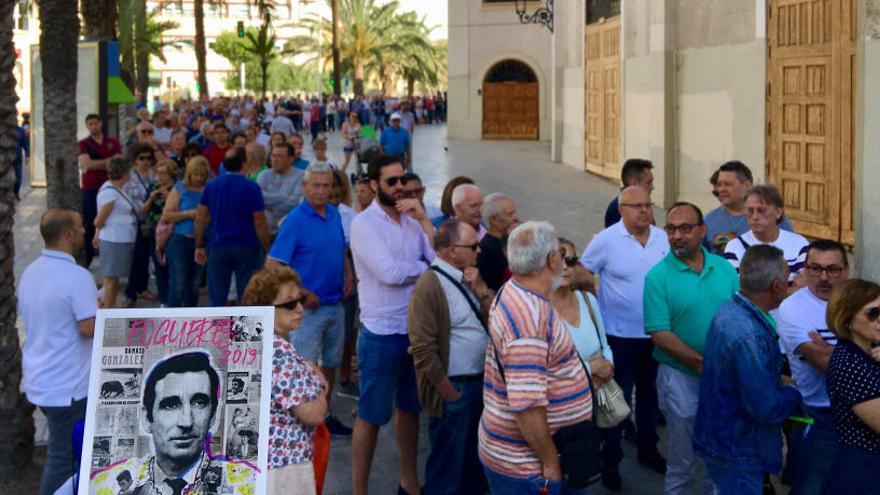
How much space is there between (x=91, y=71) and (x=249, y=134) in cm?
320

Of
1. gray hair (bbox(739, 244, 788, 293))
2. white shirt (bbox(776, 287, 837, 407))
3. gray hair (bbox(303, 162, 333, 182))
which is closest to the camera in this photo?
gray hair (bbox(739, 244, 788, 293))

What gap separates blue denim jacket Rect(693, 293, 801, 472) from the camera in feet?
16.2

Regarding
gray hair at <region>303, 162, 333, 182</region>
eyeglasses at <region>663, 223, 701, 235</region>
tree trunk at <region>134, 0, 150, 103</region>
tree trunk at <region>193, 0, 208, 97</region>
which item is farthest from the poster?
tree trunk at <region>193, 0, 208, 97</region>

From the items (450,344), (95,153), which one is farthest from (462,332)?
(95,153)

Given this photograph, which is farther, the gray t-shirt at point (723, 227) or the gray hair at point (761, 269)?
the gray t-shirt at point (723, 227)

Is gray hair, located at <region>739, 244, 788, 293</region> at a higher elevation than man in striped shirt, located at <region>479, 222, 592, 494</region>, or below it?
higher

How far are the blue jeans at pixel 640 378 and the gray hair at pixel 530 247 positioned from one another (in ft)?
7.68

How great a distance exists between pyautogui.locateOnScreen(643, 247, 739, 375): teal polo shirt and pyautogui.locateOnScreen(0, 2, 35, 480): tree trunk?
365 cm

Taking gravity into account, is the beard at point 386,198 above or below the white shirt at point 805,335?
above

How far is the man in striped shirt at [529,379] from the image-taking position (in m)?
4.57

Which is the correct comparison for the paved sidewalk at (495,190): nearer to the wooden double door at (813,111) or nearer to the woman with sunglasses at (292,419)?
the woman with sunglasses at (292,419)

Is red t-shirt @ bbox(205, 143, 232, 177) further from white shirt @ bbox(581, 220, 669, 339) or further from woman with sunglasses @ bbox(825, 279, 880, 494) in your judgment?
woman with sunglasses @ bbox(825, 279, 880, 494)

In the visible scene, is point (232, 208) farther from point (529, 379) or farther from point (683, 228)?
point (529, 379)

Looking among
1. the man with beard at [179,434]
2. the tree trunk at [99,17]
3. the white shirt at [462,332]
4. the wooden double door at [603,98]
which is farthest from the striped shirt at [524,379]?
the wooden double door at [603,98]
